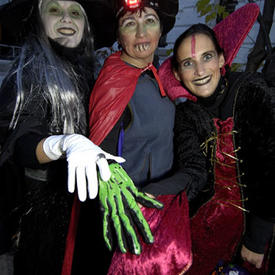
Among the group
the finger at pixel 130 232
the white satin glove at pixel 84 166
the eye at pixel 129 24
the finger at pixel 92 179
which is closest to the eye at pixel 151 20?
the eye at pixel 129 24

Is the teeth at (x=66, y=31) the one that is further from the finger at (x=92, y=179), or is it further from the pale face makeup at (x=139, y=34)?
the finger at (x=92, y=179)

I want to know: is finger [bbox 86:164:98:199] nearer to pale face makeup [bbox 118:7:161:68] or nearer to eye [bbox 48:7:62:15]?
pale face makeup [bbox 118:7:161:68]

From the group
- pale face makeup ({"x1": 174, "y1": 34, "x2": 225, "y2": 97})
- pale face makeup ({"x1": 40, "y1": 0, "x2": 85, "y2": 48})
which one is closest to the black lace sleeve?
pale face makeup ({"x1": 174, "y1": 34, "x2": 225, "y2": 97})

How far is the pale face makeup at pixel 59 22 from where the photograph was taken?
1.79 metres

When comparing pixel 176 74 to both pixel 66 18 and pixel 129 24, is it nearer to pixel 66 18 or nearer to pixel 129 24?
pixel 129 24

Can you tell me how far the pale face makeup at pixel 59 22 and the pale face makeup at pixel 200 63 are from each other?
0.85 m

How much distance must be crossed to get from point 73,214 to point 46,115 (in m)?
0.69

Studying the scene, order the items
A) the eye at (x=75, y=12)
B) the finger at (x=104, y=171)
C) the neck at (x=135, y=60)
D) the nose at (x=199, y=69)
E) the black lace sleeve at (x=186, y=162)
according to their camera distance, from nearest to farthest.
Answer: the finger at (x=104, y=171) < the black lace sleeve at (x=186, y=162) < the nose at (x=199, y=69) < the neck at (x=135, y=60) < the eye at (x=75, y=12)

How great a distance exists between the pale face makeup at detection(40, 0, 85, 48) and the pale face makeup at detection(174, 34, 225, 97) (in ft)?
2.79

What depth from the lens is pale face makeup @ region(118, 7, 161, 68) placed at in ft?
5.42

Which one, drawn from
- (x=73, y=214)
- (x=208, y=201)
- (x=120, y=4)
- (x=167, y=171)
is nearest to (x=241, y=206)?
(x=208, y=201)

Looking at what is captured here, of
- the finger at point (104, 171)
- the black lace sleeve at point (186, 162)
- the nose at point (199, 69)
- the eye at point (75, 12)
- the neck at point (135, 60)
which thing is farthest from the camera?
the eye at point (75, 12)

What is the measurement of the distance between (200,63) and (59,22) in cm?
111

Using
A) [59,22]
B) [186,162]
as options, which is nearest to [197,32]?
[186,162]
